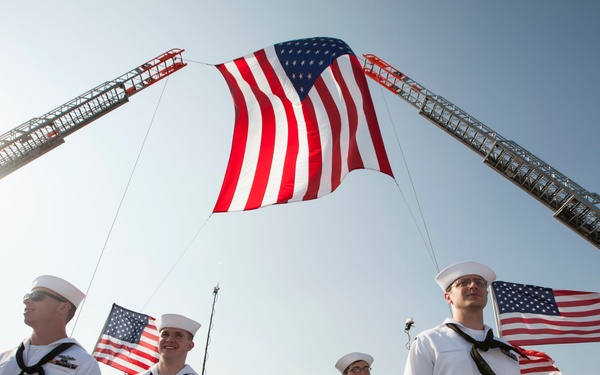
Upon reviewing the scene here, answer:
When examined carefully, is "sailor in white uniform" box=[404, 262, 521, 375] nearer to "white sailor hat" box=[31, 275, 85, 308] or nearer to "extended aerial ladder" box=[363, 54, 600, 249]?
"white sailor hat" box=[31, 275, 85, 308]

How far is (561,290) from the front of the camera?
8867 millimetres

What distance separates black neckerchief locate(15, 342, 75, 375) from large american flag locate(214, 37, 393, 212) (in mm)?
4180

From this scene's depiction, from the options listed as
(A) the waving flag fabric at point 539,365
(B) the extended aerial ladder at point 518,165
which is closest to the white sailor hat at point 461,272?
(A) the waving flag fabric at point 539,365

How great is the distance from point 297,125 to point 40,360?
18.7 ft

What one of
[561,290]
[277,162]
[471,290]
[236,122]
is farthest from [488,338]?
[561,290]

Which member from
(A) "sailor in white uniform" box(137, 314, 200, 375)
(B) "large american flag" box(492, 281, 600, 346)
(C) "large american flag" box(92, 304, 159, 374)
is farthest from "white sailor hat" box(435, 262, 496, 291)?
(C) "large american flag" box(92, 304, 159, 374)

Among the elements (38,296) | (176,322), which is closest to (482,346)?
(176,322)

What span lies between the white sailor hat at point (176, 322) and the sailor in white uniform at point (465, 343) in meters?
2.54

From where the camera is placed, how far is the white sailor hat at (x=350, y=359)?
207 inches

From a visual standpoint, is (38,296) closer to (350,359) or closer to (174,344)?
(174,344)

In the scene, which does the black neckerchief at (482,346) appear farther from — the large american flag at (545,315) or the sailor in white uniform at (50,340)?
the large american flag at (545,315)

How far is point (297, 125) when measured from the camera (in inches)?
302

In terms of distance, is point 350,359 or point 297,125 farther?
point 297,125

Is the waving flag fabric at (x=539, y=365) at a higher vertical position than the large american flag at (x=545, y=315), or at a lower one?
lower
